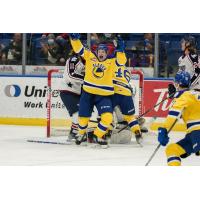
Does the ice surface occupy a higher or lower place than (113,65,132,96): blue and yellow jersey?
lower

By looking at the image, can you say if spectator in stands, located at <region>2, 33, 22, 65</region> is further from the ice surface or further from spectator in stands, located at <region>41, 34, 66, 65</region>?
the ice surface

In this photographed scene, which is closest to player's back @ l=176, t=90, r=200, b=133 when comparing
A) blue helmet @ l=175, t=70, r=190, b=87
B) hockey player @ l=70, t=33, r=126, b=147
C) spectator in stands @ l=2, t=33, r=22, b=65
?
blue helmet @ l=175, t=70, r=190, b=87

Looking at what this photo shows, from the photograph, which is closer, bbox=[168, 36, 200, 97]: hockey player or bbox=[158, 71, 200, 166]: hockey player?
bbox=[158, 71, 200, 166]: hockey player

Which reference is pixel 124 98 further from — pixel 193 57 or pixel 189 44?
pixel 189 44

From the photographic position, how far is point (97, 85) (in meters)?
7.37

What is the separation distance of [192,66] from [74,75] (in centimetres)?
182

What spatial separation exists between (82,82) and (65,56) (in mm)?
2368

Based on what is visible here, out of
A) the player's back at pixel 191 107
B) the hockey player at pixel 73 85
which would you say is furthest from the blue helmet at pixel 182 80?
the hockey player at pixel 73 85

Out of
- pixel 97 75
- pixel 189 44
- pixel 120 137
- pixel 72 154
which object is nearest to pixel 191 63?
pixel 189 44

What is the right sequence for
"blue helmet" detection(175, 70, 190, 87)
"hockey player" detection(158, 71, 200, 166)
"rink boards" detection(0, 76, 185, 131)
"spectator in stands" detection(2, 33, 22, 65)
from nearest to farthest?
"hockey player" detection(158, 71, 200, 166), "blue helmet" detection(175, 70, 190, 87), "rink boards" detection(0, 76, 185, 131), "spectator in stands" detection(2, 33, 22, 65)

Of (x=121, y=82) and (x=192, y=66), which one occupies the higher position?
(x=192, y=66)

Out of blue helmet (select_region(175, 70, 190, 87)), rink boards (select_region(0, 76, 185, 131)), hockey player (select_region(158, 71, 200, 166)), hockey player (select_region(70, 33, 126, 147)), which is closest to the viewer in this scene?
hockey player (select_region(158, 71, 200, 166))

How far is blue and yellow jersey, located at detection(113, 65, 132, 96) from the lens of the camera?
766 cm

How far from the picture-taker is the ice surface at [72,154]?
6.43m
